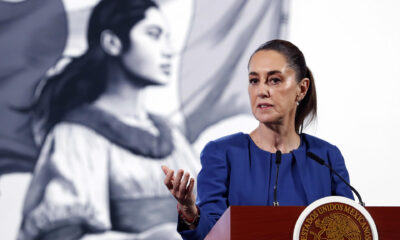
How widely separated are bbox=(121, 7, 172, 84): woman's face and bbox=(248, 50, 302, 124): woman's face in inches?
51.4

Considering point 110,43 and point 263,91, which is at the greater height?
point 110,43

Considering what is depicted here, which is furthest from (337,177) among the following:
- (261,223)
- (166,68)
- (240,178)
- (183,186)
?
(166,68)

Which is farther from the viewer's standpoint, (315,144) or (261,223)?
(315,144)

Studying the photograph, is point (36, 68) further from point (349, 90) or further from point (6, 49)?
point (349, 90)

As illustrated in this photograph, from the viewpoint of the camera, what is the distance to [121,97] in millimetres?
3195

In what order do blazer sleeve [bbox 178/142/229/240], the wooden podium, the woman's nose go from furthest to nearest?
the woman's nose
blazer sleeve [bbox 178/142/229/240]
the wooden podium

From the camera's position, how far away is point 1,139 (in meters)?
3.08

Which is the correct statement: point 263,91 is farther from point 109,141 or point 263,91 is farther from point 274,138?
point 109,141

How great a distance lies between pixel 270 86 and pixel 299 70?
17cm

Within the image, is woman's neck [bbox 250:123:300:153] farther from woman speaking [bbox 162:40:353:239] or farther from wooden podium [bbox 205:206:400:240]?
wooden podium [bbox 205:206:400:240]

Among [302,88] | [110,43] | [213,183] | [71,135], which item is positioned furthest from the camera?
[110,43]

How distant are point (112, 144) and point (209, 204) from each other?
4.60 feet

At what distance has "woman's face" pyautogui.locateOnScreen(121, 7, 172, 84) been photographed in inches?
127

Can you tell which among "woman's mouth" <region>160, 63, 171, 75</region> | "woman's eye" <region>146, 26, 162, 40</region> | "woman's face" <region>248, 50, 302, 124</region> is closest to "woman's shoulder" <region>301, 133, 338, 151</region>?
"woman's face" <region>248, 50, 302, 124</region>
